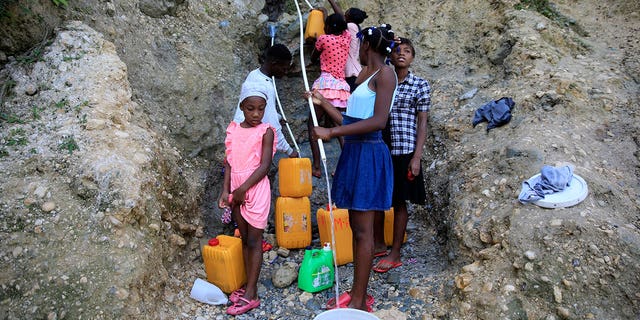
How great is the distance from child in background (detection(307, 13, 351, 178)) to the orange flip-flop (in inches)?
59.6

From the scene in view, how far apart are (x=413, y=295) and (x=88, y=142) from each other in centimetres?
279

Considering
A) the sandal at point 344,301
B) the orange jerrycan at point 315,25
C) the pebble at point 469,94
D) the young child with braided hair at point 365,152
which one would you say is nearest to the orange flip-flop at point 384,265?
the sandal at point 344,301

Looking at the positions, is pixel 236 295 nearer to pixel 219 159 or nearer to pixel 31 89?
pixel 219 159

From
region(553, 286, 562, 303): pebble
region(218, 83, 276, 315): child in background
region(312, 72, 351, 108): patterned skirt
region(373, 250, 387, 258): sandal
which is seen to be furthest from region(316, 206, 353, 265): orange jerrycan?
region(553, 286, 562, 303): pebble

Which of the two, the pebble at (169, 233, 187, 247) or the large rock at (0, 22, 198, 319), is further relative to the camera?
the pebble at (169, 233, 187, 247)

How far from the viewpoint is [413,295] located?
3.64 meters

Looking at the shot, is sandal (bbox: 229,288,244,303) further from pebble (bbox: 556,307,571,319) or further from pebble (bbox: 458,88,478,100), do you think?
pebble (bbox: 458,88,478,100)

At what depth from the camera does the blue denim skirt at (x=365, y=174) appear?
3.19 meters

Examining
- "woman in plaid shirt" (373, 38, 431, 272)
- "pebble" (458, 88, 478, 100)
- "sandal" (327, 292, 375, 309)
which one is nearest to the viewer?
"sandal" (327, 292, 375, 309)

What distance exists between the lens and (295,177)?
4.43 meters

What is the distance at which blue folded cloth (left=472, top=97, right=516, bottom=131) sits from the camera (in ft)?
15.0

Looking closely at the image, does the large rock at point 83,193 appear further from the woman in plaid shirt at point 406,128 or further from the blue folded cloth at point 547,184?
Result: the blue folded cloth at point 547,184

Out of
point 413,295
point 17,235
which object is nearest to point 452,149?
point 413,295

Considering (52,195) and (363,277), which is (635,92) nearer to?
(363,277)
